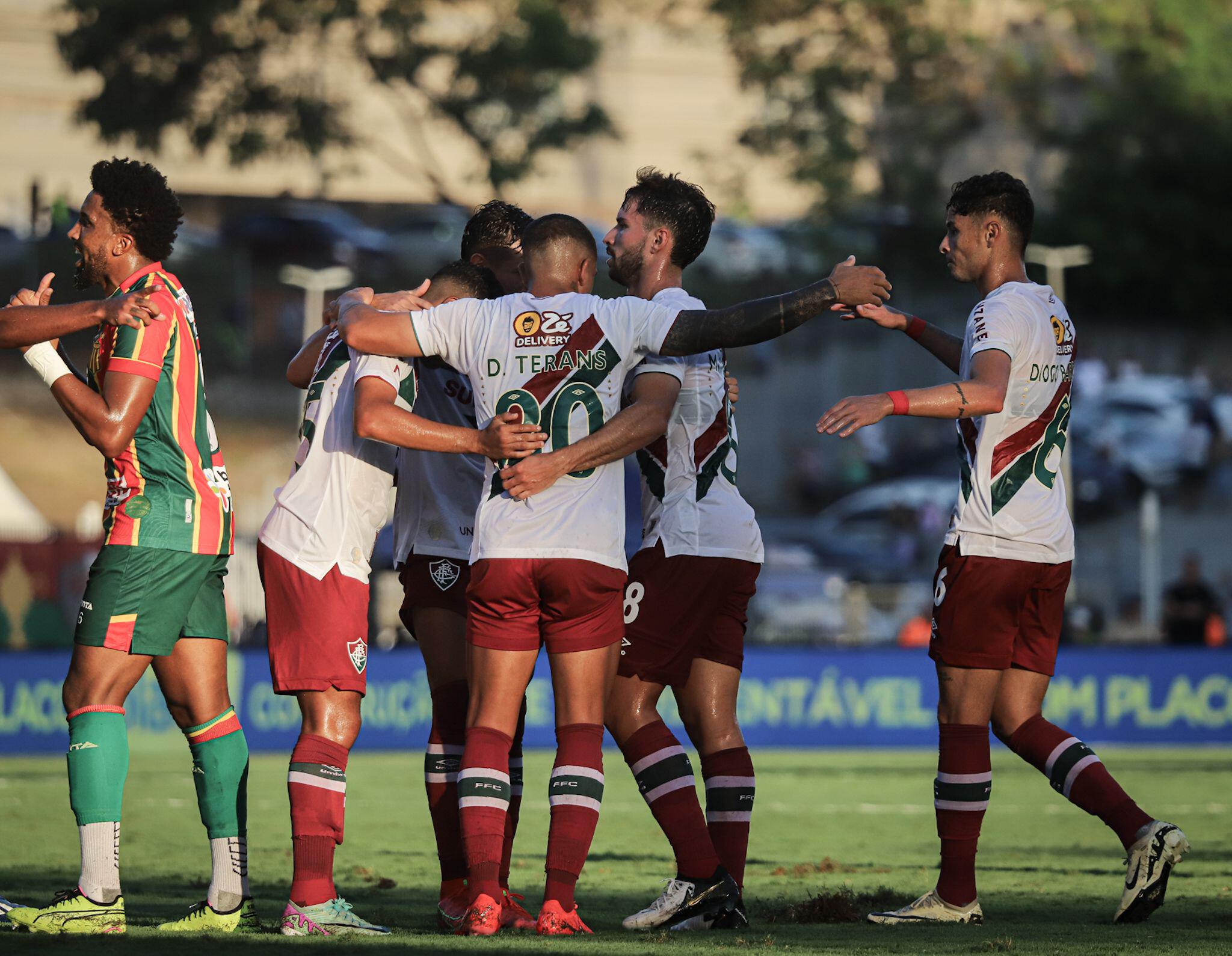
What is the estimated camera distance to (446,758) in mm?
6324

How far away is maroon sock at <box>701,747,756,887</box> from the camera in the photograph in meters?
6.35

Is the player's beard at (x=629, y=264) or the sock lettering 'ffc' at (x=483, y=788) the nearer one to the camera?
the sock lettering 'ffc' at (x=483, y=788)

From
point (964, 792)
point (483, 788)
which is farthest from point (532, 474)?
point (964, 792)

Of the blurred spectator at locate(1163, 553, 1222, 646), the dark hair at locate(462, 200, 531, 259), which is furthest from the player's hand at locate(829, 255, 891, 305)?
the blurred spectator at locate(1163, 553, 1222, 646)

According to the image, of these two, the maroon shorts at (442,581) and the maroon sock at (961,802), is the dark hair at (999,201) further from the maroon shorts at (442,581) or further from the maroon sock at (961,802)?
the maroon shorts at (442,581)

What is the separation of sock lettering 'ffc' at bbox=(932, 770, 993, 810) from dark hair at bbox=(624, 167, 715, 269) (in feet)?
7.61

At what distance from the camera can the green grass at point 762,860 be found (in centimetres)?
525

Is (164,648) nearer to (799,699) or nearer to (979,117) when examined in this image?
(799,699)

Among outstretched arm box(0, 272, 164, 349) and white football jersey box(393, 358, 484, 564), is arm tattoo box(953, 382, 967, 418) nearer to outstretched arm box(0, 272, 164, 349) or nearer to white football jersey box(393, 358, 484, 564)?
white football jersey box(393, 358, 484, 564)

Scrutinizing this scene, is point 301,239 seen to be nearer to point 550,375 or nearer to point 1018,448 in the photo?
point 1018,448

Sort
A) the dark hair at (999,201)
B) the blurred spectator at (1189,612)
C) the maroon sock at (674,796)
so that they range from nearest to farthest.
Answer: the maroon sock at (674,796) < the dark hair at (999,201) < the blurred spectator at (1189,612)

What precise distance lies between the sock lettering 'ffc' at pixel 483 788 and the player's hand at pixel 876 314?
211 cm

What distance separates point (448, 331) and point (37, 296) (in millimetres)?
1636

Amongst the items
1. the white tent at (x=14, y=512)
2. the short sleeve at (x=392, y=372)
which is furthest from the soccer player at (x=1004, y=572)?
the white tent at (x=14, y=512)
